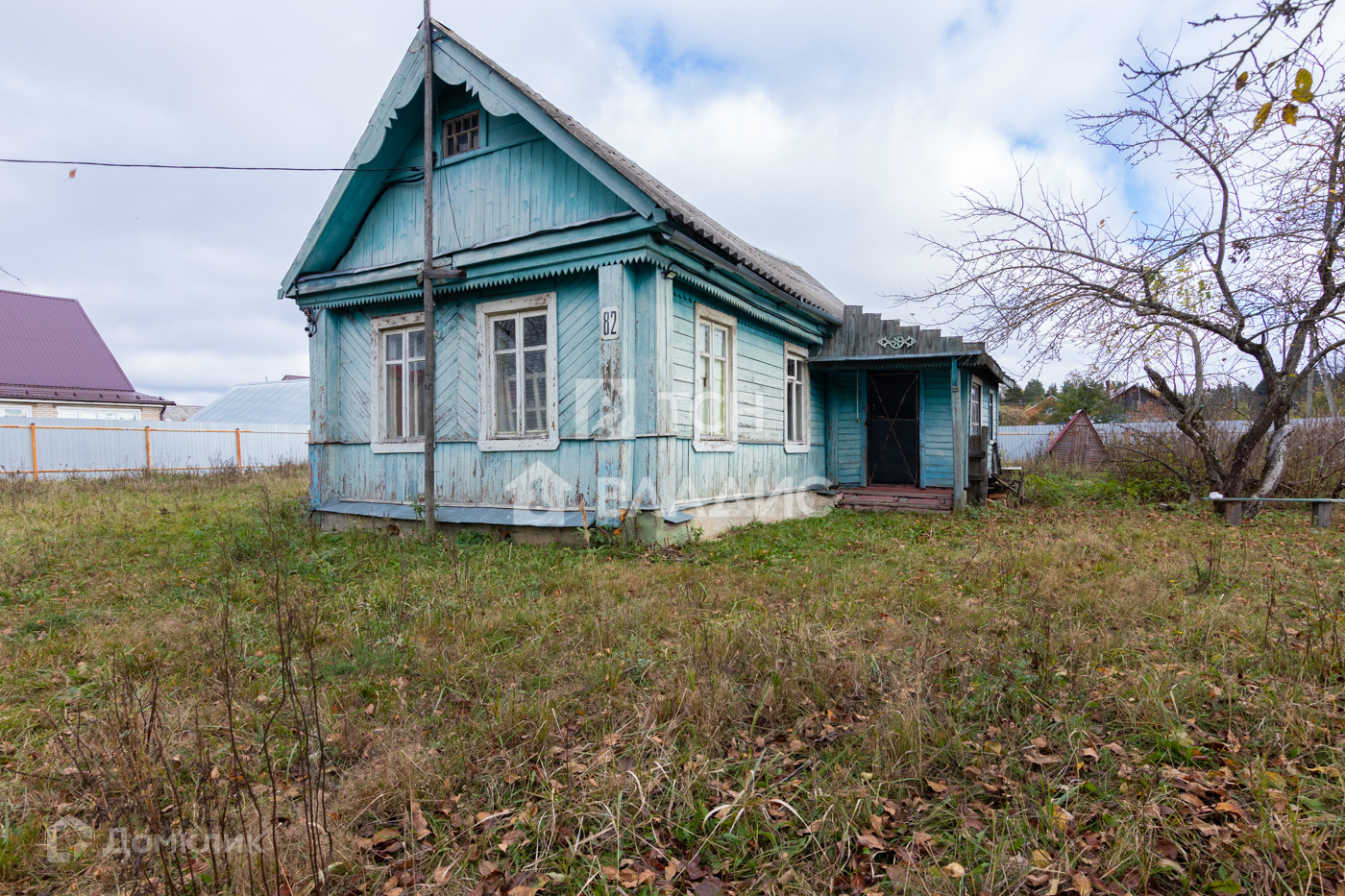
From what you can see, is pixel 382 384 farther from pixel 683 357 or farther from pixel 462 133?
pixel 683 357

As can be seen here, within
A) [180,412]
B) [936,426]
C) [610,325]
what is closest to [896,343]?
[936,426]

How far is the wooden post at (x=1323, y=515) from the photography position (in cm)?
921

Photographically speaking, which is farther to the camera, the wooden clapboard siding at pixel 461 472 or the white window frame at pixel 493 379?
the white window frame at pixel 493 379

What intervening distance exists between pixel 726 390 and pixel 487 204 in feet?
12.7

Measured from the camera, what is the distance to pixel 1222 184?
376 inches

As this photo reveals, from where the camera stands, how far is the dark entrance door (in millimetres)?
12875

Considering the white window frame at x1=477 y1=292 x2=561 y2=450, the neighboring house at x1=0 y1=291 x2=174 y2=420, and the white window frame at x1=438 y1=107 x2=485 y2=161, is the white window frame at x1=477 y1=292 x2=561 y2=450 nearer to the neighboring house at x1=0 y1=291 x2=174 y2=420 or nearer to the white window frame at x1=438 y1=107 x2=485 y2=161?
the white window frame at x1=438 y1=107 x2=485 y2=161

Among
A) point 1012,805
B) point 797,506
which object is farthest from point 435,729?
point 797,506

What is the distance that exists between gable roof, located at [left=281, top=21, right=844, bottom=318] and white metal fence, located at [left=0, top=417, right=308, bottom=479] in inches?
448

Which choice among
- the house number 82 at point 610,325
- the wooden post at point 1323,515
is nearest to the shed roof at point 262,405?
the house number 82 at point 610,325

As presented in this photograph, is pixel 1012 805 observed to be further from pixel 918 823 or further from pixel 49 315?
pixel 49 315

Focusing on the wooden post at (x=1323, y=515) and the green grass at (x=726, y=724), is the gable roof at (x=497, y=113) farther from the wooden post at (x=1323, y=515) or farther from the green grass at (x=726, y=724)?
the wooden post at (x=1323, y=515)

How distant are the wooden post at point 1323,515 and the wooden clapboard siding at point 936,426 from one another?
4894 mm

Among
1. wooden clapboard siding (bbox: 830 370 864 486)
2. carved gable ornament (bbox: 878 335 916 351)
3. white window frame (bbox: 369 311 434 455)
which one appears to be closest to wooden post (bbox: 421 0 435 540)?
→ white window frame (bbox: 369 311 434 455)
